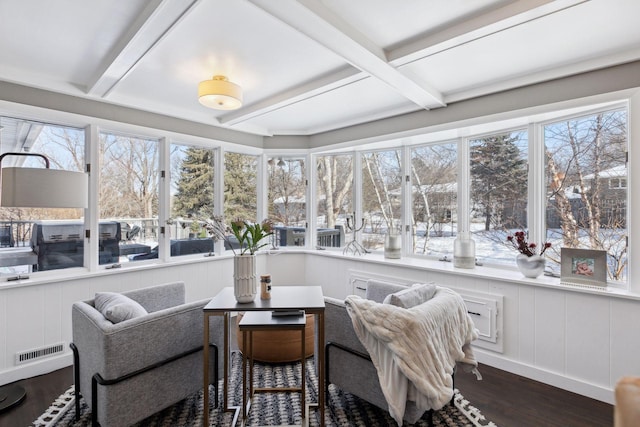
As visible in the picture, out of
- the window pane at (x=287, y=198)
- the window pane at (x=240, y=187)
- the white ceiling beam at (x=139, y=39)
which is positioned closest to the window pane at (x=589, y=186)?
the window pane at (x=287, y=198)

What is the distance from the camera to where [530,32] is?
202 cm

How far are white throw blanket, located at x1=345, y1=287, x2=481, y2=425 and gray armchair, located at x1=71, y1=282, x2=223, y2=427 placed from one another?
3.63 ft

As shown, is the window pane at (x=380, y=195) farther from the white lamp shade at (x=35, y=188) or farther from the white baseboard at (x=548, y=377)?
the white lamp shade at (x=35, y=188)

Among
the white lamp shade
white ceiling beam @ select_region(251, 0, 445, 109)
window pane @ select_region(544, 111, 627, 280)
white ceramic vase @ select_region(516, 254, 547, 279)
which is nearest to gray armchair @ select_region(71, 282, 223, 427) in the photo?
the white lamp shade

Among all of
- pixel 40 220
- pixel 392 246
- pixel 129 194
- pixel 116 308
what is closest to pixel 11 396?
pixel 116 308

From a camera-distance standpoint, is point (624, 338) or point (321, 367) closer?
point (321, 367)

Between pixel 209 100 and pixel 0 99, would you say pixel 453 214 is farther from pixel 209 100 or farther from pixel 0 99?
pixel 0 99

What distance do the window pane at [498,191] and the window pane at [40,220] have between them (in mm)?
4071

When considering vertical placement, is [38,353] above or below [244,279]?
below

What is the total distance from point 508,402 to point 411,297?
3.74 ft

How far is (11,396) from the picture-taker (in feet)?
7.41

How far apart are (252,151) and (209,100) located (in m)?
1.89

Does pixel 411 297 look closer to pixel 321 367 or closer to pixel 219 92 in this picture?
pixel 321 367

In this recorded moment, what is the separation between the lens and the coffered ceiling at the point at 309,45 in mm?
1775
